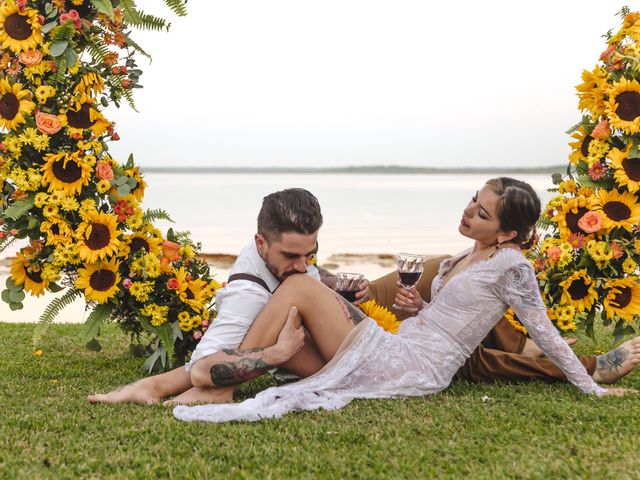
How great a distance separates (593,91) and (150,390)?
3.52 metres

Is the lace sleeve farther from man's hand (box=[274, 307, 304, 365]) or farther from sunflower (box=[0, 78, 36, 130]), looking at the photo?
sunflower (box=[0, 78, 36, 130])

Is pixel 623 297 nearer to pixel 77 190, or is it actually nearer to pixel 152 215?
pixel 152 215

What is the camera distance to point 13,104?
492 centimetres

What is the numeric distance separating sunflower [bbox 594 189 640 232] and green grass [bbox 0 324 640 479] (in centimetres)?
119

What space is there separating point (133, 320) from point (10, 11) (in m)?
2.15

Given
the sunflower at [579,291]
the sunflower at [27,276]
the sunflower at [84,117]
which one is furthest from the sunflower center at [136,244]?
the sunflower at [579,291]

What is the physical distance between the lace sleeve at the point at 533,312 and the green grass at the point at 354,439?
0.24m

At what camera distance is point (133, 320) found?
521 cm

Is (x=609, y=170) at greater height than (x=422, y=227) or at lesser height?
greater

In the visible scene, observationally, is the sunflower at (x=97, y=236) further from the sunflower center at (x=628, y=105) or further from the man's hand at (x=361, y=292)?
the sunflower center at (x=628, y=105)

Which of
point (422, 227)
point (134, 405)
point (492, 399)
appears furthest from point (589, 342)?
point (422, 227)

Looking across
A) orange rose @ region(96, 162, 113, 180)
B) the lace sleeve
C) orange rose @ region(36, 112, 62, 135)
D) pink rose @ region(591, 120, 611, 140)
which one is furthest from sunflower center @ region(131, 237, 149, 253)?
pink rose @ region(591, 120, 611, 140)

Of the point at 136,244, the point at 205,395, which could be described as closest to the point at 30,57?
the point at 136,244

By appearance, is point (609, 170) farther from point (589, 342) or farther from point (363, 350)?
point (363, 350)
